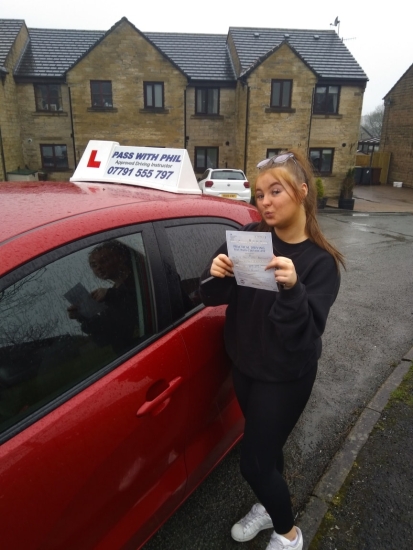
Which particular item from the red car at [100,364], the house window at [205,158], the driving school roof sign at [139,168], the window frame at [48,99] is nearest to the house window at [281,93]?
the house window at [205,158]

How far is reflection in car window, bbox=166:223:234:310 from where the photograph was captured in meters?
1.90

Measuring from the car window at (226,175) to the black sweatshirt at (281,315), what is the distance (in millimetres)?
14482

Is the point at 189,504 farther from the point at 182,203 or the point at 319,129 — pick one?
the point at 319,129

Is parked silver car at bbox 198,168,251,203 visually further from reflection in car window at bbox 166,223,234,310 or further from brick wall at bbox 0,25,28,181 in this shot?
reflection in car window at bbox 166,223,234,310

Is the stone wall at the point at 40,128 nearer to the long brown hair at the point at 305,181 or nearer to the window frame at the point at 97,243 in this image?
the window frame at the point at 97,243

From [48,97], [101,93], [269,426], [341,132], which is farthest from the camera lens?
[341,132]

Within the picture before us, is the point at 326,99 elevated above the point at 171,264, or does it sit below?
above

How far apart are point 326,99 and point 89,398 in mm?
22413

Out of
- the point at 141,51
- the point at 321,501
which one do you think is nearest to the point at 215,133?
the point at 141,51

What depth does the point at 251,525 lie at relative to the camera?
2.15 m

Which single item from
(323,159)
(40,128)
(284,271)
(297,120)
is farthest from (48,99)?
(284,271)

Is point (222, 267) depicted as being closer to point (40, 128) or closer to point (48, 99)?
point (40, 128)

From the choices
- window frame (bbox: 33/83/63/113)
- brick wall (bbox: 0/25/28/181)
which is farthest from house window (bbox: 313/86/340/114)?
brick wall (bbox: 0/25/28/181)

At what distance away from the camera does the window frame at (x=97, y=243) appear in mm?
1227
